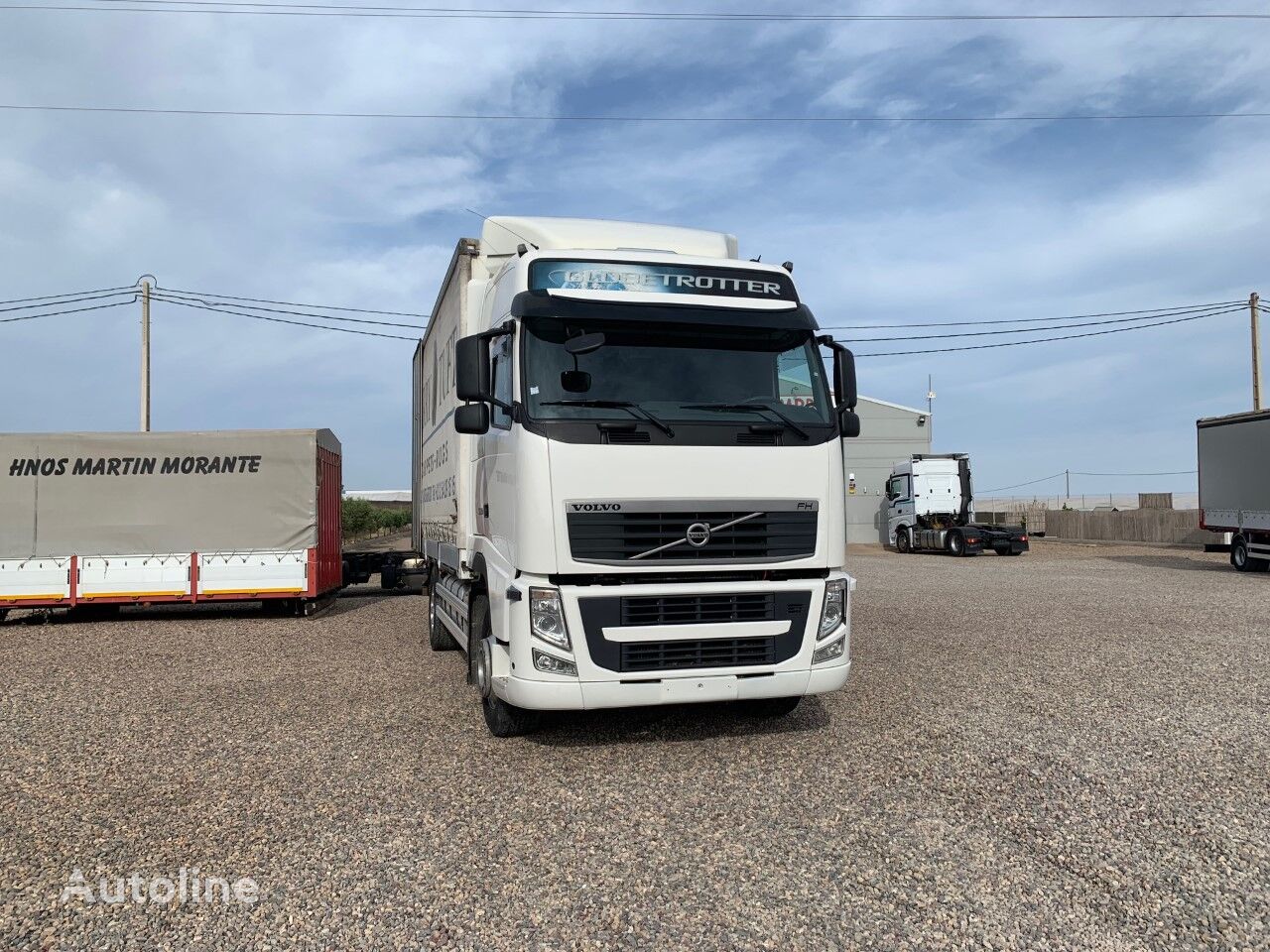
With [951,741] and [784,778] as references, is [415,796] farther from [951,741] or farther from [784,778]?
[951,741]

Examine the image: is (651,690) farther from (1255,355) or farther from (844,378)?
(1255,355)

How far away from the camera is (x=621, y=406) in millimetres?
5371

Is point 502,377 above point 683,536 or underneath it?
above

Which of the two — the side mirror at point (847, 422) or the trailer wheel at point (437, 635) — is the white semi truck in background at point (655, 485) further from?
the trailer wheel at point (437, 635)

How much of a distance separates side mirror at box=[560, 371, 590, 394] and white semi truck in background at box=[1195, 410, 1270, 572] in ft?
67.2

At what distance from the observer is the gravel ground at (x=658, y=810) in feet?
11.5

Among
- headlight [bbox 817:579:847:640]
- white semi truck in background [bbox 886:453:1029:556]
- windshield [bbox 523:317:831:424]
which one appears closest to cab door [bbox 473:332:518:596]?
windshield [bbox 523:317:831:424]

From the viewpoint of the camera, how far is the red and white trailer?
13.0 meters

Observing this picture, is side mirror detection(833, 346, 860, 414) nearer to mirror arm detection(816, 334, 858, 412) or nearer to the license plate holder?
mirror arm detection(816, 334, 858, 412)

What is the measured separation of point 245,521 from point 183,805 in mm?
9279

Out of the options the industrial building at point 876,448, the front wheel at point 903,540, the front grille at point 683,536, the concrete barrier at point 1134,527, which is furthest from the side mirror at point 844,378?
the industrial building at point 876,448

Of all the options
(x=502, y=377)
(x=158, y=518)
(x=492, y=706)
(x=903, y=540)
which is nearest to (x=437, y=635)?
(x=492, y=706)

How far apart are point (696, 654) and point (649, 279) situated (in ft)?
7.62

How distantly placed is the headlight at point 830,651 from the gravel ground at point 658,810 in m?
0.62
